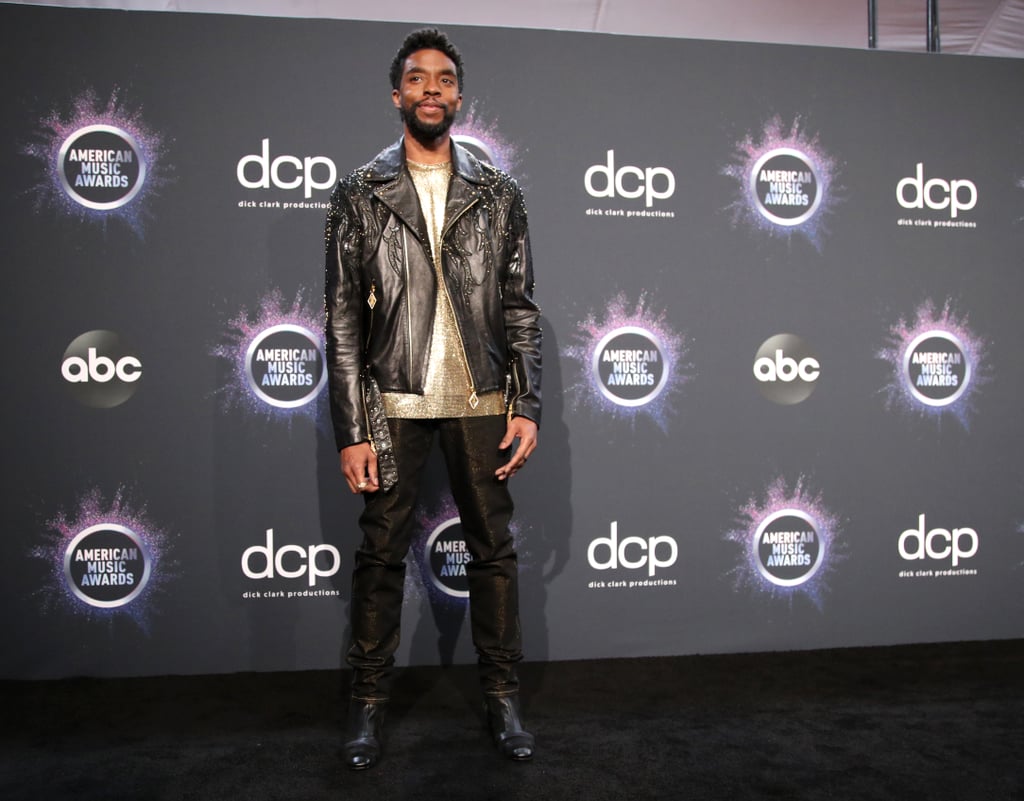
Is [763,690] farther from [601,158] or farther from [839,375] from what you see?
[601,158]

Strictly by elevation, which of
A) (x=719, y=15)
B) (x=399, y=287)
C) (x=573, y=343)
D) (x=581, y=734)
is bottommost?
(x=581, y=734)

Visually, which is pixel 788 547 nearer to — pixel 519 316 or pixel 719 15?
pixel 519 316

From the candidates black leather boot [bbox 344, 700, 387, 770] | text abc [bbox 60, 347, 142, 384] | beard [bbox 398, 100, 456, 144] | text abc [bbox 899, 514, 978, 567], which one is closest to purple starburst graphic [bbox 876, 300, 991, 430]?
text abc [bbox 899, 514, 978, 567]

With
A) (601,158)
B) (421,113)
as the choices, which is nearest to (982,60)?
(601,158)

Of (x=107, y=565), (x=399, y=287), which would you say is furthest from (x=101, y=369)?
(x=399, y=287)

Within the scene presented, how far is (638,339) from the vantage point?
10.1 feet

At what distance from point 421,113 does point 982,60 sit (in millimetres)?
2353

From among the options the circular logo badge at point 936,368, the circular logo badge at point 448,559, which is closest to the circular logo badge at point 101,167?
the circular logo badge at point 448,559

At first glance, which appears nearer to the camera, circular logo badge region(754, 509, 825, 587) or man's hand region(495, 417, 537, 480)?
man's hand region(495, 417, 537, 480)

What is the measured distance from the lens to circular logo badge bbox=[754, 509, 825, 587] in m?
3.15

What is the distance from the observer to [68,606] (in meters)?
2.85

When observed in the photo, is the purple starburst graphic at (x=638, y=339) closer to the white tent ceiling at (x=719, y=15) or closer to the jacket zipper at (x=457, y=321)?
the jacket zipper at (x=457, y=321)

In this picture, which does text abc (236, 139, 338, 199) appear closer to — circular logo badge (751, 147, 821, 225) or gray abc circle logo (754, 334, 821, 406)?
circular logo badge (751, 147, 821, 225)

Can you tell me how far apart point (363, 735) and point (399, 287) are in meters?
1.12
